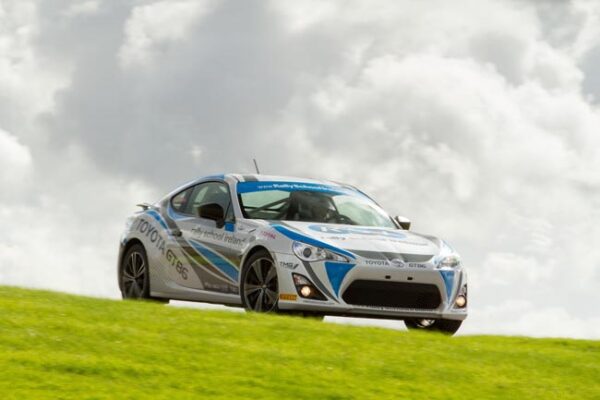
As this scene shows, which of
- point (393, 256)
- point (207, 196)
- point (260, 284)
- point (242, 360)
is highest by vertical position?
point (207, 196)

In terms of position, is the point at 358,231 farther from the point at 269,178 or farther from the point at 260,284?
the point at 269,178

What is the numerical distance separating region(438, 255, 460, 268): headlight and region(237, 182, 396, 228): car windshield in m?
1.21

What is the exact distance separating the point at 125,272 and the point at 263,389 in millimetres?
7556

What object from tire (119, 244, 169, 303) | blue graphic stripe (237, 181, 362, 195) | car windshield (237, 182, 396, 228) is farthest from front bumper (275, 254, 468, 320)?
tire (119, 244, 169, 303)

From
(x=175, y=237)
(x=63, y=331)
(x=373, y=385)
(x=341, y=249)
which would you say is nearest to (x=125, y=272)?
(x=175, y=237)

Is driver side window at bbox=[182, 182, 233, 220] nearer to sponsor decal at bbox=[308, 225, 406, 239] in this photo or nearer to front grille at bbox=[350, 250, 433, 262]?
sponsor decal at bbox=[308, 225, 406, 239]

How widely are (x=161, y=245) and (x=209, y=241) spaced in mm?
1072

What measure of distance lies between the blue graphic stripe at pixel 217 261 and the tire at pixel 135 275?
1.10 m

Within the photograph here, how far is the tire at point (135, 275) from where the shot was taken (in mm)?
15812

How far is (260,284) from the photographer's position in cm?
1368

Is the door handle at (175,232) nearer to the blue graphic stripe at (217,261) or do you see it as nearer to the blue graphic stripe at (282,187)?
the blue graphic stripe at (217,261)

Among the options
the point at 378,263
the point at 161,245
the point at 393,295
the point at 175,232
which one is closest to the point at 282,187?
the point at 175,232

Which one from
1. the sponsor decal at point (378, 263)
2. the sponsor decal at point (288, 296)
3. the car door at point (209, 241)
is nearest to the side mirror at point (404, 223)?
the sponsor decal at point (378, 263)

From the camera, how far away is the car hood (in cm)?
1357
